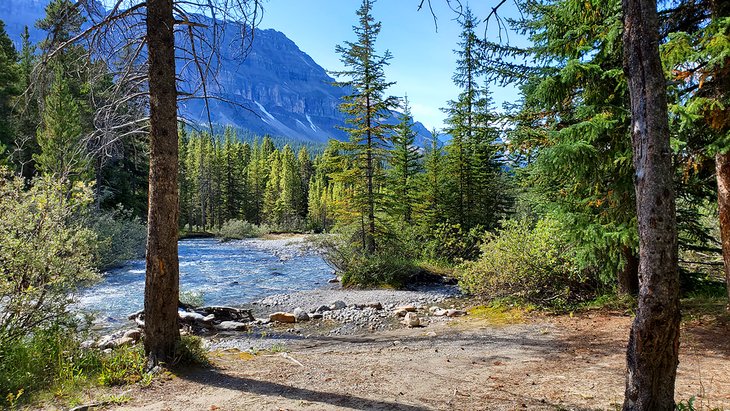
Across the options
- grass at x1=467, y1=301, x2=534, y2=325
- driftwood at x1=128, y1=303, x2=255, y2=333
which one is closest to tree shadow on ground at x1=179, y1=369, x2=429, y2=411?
driftwood at x1=128, y1=303, x2=255, y2=333

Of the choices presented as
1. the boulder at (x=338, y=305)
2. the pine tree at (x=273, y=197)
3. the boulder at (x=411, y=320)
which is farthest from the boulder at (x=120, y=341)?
the pine tree at (x=273, y=197)

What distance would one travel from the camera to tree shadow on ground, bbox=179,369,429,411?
3.80 meters

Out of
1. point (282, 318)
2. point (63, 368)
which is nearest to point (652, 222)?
point (63, 368)

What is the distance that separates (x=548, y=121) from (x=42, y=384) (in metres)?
9.24

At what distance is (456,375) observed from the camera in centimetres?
480

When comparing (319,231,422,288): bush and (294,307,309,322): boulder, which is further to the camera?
(319,231,422,288): bush

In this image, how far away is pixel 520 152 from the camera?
8305 mm

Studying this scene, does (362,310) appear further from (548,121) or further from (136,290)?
(136,290)

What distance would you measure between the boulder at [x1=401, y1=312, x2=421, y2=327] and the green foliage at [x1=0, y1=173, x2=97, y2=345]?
612cm

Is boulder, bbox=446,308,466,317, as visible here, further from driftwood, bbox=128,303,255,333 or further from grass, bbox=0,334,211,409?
grass, bbox=0,334,211,409

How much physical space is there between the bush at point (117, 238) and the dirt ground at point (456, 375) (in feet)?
53.8

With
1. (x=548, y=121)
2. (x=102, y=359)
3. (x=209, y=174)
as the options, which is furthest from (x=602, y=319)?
(x=209, y=174)

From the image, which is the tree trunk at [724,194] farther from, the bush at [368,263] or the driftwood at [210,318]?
the bush at [368,263]

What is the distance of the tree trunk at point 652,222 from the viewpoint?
261cm
